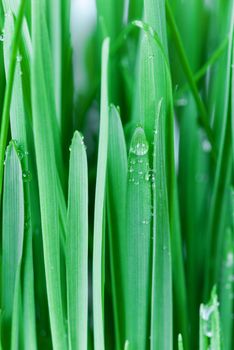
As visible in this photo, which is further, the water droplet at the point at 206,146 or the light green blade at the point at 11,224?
the water droplet at the point at 206,146

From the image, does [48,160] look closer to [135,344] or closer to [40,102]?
[40,102]

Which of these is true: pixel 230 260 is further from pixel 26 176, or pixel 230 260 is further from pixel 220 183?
pixel 26 176

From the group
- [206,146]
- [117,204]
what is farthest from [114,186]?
[206,146]

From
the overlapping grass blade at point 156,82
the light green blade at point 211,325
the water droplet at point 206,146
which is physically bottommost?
the light green blade at point 211,325

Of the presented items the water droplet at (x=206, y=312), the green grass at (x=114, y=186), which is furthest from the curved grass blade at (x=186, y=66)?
the water droplet at (x=206, y=312)

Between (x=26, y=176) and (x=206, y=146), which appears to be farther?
(x=206, y=146)

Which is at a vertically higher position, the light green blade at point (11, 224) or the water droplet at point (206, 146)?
the water droplet at point (206, 146)

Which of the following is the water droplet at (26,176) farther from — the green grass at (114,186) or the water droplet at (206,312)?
the water droplet at (206,312)

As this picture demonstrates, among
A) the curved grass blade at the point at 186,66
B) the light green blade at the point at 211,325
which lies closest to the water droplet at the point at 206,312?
the light green blade at the point at 211,325
